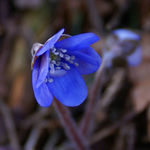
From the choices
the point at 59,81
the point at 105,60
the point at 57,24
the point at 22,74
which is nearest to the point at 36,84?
the point at 59,81

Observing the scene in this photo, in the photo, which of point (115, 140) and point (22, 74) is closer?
point (115, 140)

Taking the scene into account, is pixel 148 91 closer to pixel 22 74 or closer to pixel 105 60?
pixel 105 60

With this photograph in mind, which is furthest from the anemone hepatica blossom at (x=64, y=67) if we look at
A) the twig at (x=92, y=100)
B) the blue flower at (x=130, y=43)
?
the blue flower at (x=130, y=43)

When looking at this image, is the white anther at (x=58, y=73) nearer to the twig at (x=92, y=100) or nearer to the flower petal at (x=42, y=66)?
the flower petal at (x=42, y=66)

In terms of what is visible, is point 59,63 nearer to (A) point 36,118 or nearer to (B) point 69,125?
(B) point 69,125

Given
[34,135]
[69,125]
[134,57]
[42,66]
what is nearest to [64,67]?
[42,66]

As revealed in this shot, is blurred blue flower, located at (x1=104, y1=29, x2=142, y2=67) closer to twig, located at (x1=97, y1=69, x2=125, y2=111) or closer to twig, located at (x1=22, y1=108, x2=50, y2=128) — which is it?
twig, located at (x1=97, y1=69, x2=125, y2=111)
